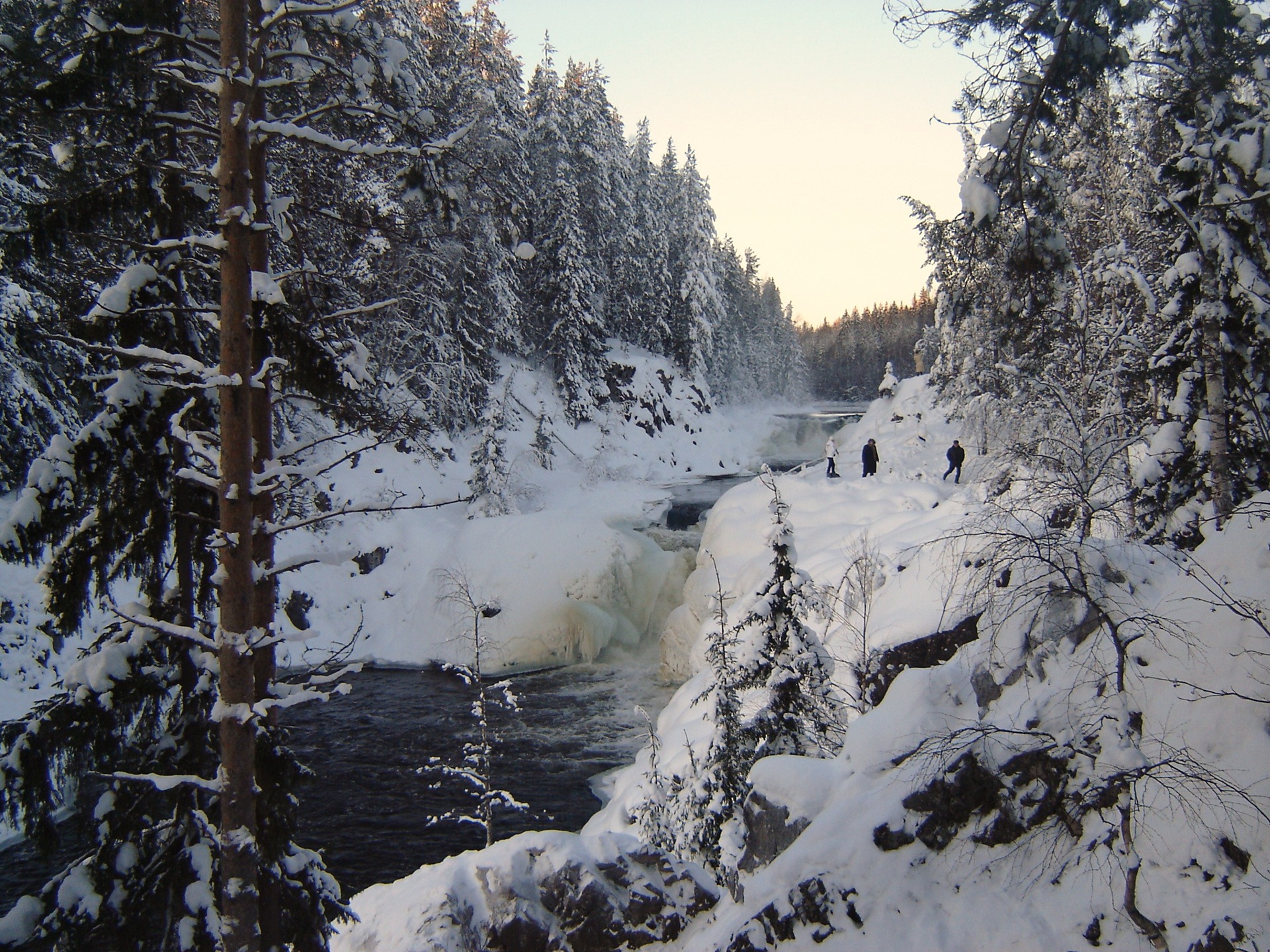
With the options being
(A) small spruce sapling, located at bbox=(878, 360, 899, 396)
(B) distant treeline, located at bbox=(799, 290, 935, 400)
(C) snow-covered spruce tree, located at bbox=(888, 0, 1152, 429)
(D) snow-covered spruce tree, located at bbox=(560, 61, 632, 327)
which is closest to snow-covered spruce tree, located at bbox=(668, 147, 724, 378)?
(D) snow-covered spruce tree, located at bbox=(560, 61, 632, 327)

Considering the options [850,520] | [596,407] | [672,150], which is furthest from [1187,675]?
[672,150]

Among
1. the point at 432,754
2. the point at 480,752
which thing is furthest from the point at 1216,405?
the point at 432,754

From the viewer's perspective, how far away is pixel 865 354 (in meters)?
109

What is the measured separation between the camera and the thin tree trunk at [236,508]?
3.95 meters

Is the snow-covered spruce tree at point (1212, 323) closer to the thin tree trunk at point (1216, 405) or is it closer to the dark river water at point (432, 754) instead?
the thin tree trunk at point (1216, 405)

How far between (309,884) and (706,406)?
4695cm

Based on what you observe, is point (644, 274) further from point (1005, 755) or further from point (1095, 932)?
point (1095, 932)

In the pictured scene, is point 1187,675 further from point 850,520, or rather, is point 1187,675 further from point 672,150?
point 672,150

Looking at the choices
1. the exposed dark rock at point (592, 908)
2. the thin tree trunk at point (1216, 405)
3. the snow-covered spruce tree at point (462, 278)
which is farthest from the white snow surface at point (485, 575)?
the thin tree trunk at point (1216, 405)

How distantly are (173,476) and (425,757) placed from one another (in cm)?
1157

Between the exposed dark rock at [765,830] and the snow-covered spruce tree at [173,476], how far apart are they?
15.6 ft

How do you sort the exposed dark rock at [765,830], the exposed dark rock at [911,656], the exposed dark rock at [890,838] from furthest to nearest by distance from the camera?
the exposed dark rock at [911,656], the exposed dark rock at [765,830], the exposed dark rock at [890,838]

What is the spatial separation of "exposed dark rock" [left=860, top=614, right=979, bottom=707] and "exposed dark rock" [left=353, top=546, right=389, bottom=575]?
1637 cm

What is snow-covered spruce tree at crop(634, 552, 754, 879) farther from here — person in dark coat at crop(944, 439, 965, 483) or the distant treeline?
the distant treeline
